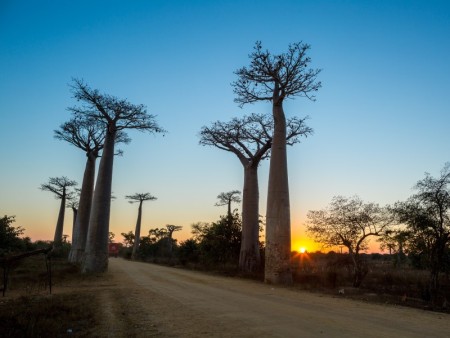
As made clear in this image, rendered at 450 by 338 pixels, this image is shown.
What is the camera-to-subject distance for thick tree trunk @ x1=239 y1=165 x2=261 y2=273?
15430 mm

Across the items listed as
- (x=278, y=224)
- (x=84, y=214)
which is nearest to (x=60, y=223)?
(x=84, y=214)

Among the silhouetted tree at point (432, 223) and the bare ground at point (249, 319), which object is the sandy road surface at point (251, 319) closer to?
the bare ground at point (249, 319)

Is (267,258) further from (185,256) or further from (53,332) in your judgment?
(185,256)

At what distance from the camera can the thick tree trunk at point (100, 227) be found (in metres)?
13.6

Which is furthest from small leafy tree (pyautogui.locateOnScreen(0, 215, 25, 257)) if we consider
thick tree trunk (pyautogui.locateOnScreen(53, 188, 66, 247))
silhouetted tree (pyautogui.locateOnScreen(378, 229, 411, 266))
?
silhouetted tree (pyautogui.locateOnScreen(378, 229, 411, 266))

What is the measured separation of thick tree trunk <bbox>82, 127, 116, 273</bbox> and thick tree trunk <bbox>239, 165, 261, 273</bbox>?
19.1 ft

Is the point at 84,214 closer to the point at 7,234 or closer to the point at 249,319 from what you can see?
the point at 7,234

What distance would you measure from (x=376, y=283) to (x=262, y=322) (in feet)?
41.8

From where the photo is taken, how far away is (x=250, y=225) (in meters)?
15.9

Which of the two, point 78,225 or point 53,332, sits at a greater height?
point 78,225

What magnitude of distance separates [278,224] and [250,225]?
4406mm

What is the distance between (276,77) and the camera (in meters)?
13.2

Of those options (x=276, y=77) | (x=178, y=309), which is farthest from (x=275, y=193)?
(x=178, y=309)

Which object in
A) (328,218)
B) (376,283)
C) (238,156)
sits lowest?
(376,283)
